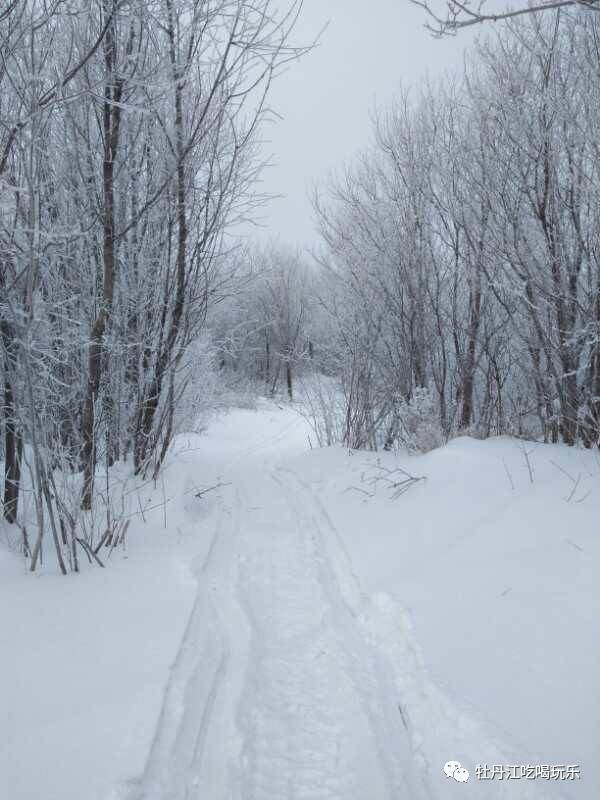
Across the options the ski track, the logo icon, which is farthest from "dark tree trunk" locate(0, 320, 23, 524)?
the logo icon

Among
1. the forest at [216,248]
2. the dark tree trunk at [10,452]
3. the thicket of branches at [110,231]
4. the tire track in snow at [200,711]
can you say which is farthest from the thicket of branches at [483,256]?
the dark tree trunk at [10,452]

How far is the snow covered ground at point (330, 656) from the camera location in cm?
200

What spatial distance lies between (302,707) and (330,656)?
450 millimetres

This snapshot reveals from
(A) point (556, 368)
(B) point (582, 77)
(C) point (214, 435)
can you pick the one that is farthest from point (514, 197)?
(C) point (214, 435)

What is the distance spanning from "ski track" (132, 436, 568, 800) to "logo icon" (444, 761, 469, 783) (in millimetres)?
29

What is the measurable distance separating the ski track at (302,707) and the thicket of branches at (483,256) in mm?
3046

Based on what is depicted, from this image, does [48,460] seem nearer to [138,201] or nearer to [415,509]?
[415,509]

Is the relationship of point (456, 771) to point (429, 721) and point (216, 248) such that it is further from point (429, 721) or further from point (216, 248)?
point (216, 248)

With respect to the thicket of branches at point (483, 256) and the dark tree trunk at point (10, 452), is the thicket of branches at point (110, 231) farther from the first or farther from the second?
the thicket of branches at point (483, 256)

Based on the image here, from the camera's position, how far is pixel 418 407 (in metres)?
7.86

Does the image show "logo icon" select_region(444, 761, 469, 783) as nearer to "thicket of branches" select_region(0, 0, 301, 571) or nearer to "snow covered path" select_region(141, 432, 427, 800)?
"snow covered path" select_region(141, 432, 427, 800)

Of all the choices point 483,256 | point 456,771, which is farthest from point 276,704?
point 483,256

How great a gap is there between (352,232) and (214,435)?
7155 millimetres

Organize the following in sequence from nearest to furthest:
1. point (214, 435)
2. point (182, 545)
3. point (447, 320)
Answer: point (182, 545) → point (447, 320) → point (214, 435)
